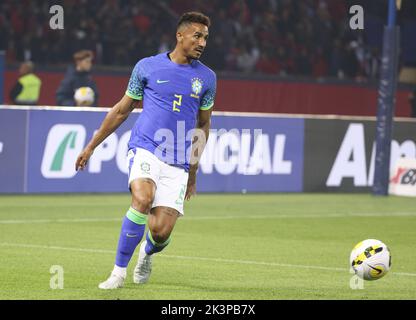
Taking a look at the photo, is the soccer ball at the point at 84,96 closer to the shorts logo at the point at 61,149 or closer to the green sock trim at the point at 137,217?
the shorts logo at the point at 61,149

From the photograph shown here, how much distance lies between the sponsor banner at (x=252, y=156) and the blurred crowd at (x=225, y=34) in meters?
7.20

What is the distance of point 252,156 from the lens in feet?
72.1

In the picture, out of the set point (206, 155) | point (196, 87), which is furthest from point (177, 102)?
point (206, 155)

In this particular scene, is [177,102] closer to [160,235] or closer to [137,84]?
[137,84]

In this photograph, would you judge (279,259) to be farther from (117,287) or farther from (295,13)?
(295,13)

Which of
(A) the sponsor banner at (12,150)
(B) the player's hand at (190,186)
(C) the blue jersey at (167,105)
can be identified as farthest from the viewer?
(A) the sponsor banner at (12,150)

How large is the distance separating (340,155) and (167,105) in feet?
43.9

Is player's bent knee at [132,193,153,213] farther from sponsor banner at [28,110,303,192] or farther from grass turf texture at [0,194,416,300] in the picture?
sponsor banner at [28,110,303,192]

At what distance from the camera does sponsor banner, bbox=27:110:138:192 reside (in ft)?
66.0

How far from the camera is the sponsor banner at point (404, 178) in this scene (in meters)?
22.6

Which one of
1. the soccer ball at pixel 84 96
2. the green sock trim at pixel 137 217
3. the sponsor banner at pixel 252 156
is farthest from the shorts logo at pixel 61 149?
the green sock trim at pixel 137 217

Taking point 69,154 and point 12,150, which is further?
point 69,154
